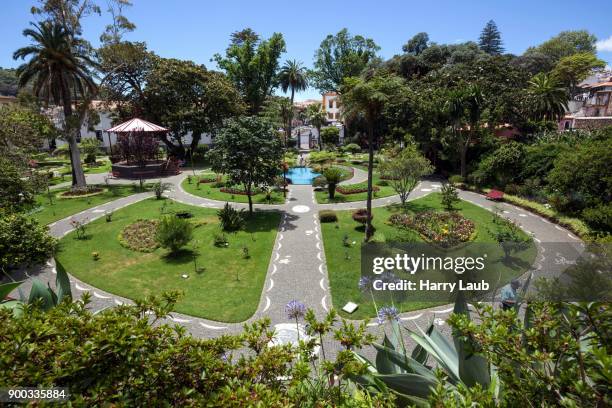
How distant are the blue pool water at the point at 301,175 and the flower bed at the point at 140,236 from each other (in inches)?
609

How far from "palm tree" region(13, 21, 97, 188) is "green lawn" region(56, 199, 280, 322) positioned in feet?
37.6

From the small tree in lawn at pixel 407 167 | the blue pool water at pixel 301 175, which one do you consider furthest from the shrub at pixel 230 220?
the blue pool water at pixel 301 175

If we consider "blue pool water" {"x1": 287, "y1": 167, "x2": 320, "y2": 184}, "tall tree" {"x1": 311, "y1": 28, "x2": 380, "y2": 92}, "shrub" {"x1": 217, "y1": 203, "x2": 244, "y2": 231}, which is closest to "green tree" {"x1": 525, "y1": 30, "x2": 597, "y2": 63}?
"tall tree" {"x1": 311, "y1": 28, "x2": 380, "y2": 92}

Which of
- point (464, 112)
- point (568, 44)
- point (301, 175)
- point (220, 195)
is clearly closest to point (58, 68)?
point (220, 195)

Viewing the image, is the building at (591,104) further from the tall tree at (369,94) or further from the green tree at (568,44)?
the tall tree at (369,94)

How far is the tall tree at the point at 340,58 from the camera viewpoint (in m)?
58.8

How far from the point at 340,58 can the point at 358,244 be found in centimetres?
5417

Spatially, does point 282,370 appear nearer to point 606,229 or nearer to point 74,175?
point 606,229

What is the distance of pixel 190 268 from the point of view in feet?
44.3

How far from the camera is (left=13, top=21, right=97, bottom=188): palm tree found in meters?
22.1

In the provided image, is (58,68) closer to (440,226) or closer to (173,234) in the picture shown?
(173,234)

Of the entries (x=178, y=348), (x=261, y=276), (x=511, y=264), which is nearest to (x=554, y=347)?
(x=178, y=348)

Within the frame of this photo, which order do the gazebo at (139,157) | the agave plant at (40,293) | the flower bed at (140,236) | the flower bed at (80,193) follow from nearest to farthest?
the agave plant at (40,293) → the flower bed at (140,236) → the flower bed at (80,193) → the gazebo at (139,157)

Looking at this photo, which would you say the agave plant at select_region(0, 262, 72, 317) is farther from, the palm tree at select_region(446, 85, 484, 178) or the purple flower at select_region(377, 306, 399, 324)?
the palm tree at select_region(446, 85, 484, 178)
